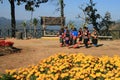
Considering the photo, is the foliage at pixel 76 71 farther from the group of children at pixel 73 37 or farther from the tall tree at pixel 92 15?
A: the tall tree at pixel 92 15

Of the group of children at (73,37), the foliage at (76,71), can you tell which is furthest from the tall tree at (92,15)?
the foliage at (76,71)

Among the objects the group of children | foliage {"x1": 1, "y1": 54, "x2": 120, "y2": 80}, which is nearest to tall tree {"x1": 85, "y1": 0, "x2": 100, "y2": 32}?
the group of children

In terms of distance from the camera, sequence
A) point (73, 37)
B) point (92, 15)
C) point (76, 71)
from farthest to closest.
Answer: point (92, 15), point (73, 37), point (76, 71)

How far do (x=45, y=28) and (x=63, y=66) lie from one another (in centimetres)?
2638

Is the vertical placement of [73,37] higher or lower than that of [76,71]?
higher

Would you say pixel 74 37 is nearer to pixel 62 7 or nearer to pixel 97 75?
pixel 62 7

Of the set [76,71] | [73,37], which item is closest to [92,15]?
→ [73,37]

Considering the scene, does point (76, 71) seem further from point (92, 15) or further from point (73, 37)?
point (92, 15)

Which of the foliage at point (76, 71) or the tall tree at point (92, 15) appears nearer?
the foliage at point (76, 71)

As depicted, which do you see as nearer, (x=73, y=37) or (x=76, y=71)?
(x=76, y=71)

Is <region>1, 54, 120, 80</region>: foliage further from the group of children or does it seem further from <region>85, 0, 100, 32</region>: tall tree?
<region>85, 0, 100, 32</region>: tall tree

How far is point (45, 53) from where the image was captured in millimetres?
20625

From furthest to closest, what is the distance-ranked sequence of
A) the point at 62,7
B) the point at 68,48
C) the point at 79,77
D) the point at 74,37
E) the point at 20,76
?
the point at 62,7, the point at 74,37, the point at 68,48, the point at 20,76, the point at 79,77

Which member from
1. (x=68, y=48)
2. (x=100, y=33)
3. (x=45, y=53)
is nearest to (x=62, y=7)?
(x=100, y=33)
